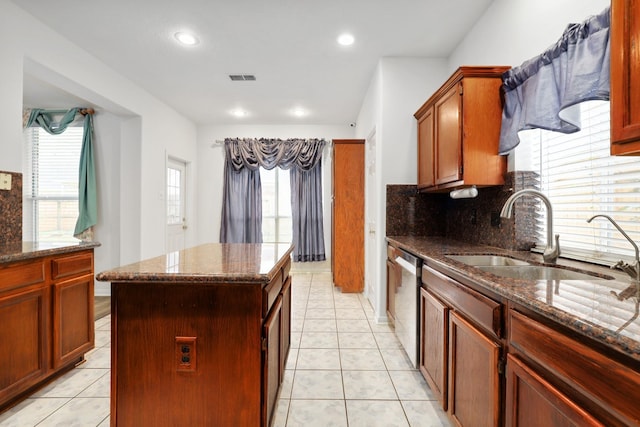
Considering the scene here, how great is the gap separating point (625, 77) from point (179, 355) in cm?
192

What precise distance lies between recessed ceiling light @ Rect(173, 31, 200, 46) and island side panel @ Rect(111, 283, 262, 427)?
2489 mm

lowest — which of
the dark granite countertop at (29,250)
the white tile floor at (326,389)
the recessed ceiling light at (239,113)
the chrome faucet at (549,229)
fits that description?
the white tile floor at (326,389)

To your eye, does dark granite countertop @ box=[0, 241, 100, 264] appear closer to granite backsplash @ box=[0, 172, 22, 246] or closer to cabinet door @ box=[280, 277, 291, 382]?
granite backsplash @ box=[0, 172, 22, 246]

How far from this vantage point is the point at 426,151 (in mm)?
2867

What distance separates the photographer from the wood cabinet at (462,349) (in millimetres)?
1155

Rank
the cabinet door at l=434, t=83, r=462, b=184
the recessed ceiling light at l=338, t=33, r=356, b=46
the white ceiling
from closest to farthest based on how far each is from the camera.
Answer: the cabinet door at l=434, t=83, r=462, b=184 < the white ceiling < the recessed ceiling light at l=338, t=33, r=356, b=46

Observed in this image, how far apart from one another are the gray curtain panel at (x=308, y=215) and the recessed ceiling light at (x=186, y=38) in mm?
2864

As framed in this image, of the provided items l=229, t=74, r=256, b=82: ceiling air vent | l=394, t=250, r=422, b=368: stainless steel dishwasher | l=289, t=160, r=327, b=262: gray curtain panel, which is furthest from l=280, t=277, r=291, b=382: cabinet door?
l=289, t=160, r=327, b=262: gray curtain panel

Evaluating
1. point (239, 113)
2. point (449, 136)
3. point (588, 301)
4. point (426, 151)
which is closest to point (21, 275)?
point (588, 301)

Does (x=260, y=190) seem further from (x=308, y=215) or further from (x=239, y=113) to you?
(x=239, y=113)

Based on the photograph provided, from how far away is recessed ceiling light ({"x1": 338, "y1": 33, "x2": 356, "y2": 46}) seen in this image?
281 cm

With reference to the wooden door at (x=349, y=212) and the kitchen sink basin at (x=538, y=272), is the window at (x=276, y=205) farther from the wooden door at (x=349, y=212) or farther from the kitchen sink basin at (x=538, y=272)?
the kitchen sink basin at (x=538, y=272)

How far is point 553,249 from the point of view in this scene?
1.59 metres

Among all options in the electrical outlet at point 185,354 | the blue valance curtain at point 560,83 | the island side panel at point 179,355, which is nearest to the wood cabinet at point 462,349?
the island side panel at point 179,355
